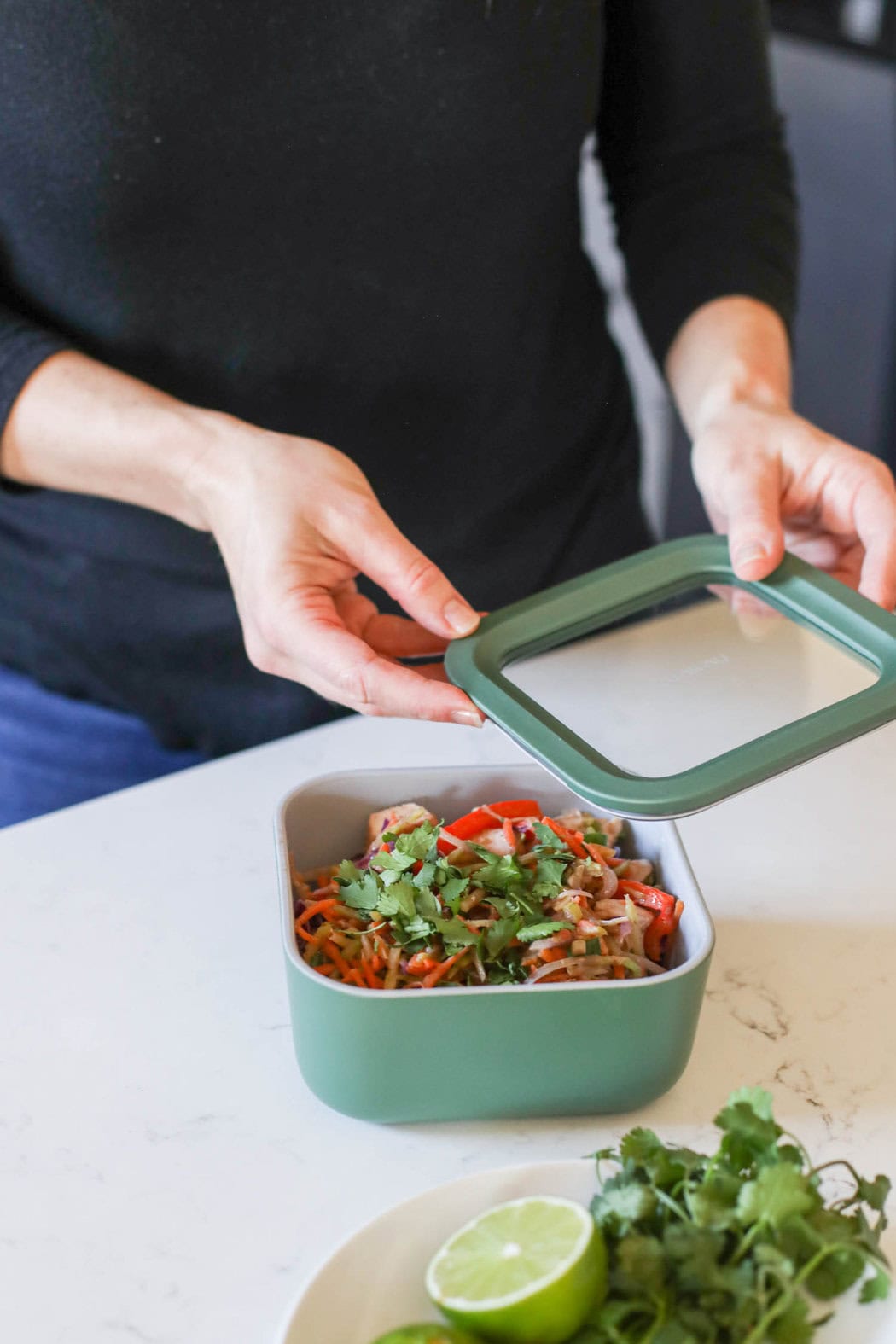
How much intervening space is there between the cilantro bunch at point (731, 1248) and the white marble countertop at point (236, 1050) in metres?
0.05

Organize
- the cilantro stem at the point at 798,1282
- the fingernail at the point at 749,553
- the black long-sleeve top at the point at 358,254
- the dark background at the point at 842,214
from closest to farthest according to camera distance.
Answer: the cilantro stem at the point at 798,1282 < the fingernail at the point at 749,553 < the black long-sleeve top at the point at 358,254 < the dark background at the point at 842,214

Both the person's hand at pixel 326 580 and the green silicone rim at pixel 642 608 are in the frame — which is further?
the person's hand at pixel 326 580

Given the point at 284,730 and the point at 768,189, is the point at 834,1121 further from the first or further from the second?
the point at 768,189

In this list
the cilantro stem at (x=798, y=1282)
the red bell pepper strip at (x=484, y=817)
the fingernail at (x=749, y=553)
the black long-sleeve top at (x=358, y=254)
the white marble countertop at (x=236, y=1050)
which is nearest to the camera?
the cilantro stem at (x=798, y=1282)

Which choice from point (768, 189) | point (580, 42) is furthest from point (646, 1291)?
point (768, 189)

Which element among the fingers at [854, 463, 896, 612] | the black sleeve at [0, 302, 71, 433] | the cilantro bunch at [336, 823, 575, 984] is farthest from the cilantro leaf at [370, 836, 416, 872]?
the black sleeve at [0, 302, 71, 433]

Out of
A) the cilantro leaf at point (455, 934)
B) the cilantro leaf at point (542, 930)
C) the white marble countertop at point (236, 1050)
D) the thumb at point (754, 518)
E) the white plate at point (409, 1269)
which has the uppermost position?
the thumb at point (754, 518)

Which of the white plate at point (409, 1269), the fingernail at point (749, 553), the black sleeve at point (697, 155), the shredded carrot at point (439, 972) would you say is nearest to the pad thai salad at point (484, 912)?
the shredded carrot at point (439, 972)

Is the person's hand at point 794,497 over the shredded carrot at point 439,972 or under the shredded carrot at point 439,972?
over

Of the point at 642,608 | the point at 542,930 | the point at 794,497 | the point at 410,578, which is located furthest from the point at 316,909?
the point at 794,497

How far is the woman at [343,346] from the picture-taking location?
1021 mm

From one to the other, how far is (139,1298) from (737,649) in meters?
0.64

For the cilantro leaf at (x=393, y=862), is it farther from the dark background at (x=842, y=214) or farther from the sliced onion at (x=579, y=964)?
the dark background at (x=842, y=214)

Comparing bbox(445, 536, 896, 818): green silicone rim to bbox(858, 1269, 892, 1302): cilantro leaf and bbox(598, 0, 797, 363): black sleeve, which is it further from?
bbox(598, 0, 797, 363): black sleeve
